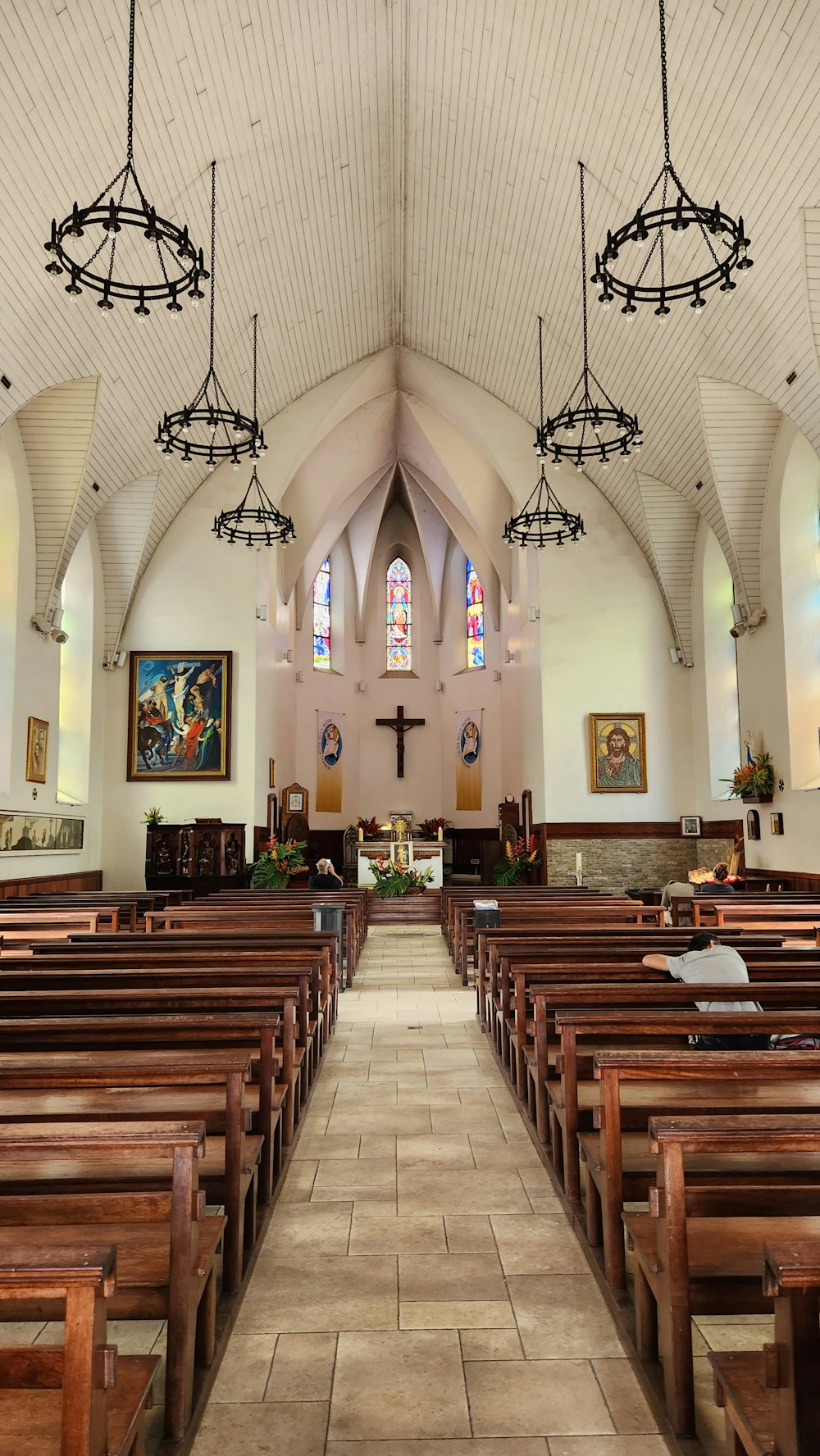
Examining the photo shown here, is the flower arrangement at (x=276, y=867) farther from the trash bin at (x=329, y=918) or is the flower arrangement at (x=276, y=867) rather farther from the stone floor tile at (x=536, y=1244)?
the stone floor tile at (x=536, y=1244)

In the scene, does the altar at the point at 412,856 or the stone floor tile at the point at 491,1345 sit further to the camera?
the altar at the point at 412,856

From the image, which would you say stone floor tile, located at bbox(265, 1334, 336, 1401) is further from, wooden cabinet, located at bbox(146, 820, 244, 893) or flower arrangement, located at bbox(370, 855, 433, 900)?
wooden cabinet, located at bbox(146, 820, 244, 893)

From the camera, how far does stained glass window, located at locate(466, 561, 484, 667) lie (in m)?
26.1

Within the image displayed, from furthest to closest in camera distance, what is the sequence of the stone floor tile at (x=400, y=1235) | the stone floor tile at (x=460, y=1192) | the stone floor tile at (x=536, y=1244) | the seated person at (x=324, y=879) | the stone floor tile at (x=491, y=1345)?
the seated person at (x=324, y=879)
the stone floor tile at (x=460, y=1192)
the stone floor tile at (x=400, y=1235)
the stone floor tile at (x=536, y=1244)
the stone floor tile at (x=491, y=1345)

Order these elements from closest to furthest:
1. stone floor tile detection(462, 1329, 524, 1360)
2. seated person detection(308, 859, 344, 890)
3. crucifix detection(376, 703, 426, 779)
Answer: stone floor tile detection(462, 1329, 524, 1360) → seated person detection(308, 859, 344, 890) → crucifix detection(376, 703, 426, 779)

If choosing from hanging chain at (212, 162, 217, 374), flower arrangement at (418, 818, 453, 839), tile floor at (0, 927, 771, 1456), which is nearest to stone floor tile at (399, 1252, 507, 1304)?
tile floor at (0, 927, 771, 1456)

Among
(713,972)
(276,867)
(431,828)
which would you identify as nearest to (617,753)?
(276,867)

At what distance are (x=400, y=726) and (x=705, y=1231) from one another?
79.1 feet

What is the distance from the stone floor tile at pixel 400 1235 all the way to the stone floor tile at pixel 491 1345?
0.61m

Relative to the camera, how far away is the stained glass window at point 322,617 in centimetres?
2614

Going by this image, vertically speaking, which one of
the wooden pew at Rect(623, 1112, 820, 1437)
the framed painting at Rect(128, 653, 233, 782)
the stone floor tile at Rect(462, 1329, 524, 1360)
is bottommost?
the stone floor tile at Rect(462, 1329, 524, 1360)

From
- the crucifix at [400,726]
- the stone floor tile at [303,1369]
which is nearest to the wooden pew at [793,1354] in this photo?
the stone floor tile at [303,1369]

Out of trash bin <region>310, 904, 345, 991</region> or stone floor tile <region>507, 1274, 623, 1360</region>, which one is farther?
trash bin <region>310, 904, 345, 991</region>

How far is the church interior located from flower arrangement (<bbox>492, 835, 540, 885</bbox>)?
0.35 feet
